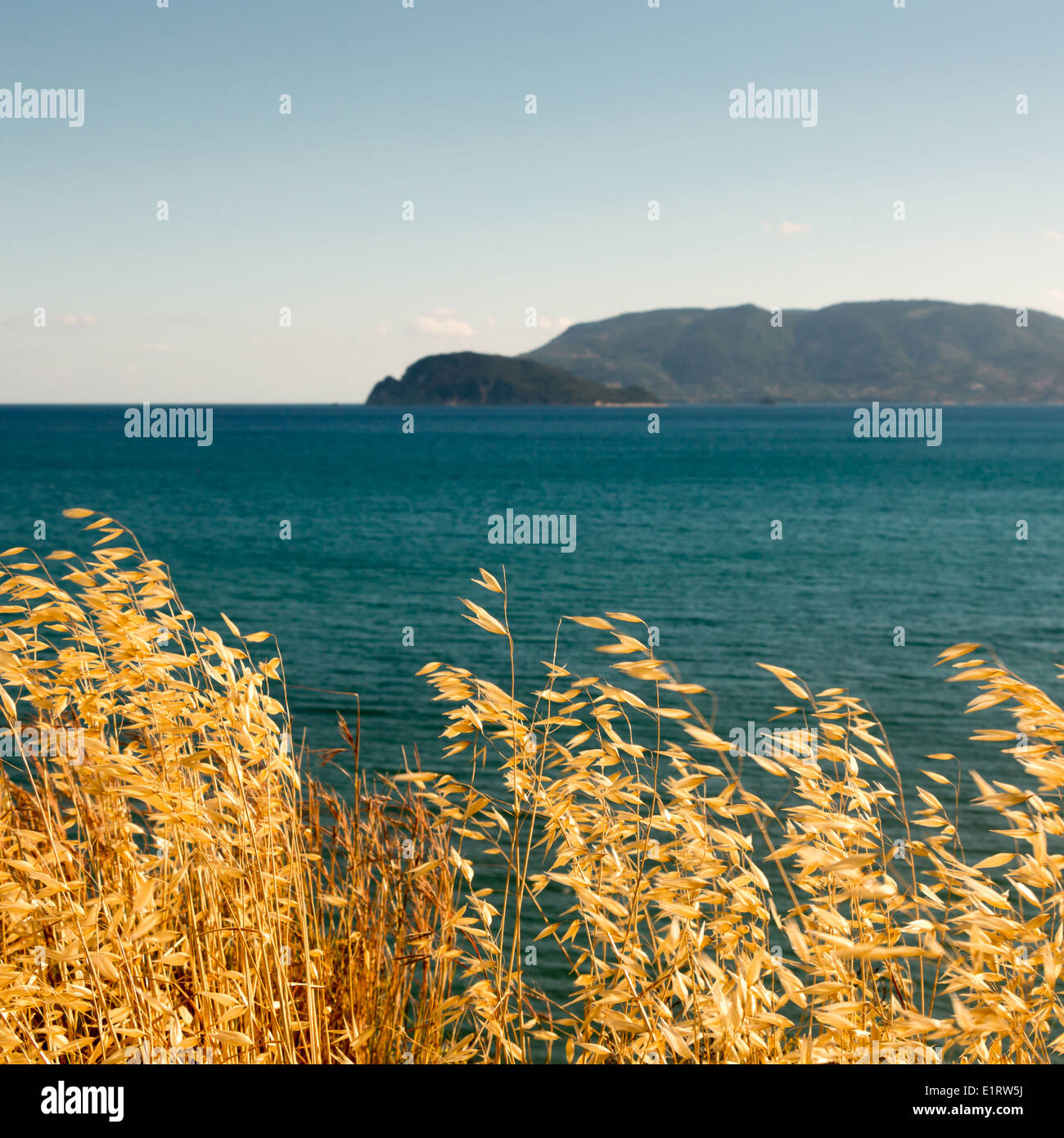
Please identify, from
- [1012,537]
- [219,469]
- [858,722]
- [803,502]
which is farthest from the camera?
[219,469]

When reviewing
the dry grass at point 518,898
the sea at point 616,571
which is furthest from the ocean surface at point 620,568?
the dry grass at point 518,898

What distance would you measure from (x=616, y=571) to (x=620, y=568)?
0.48m

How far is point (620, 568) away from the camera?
28625 millimetres

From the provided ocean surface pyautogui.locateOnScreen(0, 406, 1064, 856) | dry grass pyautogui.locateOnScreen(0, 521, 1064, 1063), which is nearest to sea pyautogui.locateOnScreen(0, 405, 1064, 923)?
ocean surface pyautogui.locateOnScreen(0, 406, 1064, 856)

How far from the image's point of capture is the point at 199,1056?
2.67 metres

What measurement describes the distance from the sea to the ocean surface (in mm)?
127

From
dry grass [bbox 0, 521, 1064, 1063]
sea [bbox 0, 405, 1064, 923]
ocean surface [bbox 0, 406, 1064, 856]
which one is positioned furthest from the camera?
ocean surface [bbox 0, 406, 1064, 856]

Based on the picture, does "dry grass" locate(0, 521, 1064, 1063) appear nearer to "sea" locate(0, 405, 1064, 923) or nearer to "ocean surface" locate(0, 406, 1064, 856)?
"sea" locate(0, 405, 1064, 923)

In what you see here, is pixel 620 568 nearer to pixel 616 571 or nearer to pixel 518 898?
pixel 616 571

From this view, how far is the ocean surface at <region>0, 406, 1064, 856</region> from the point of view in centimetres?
1577
